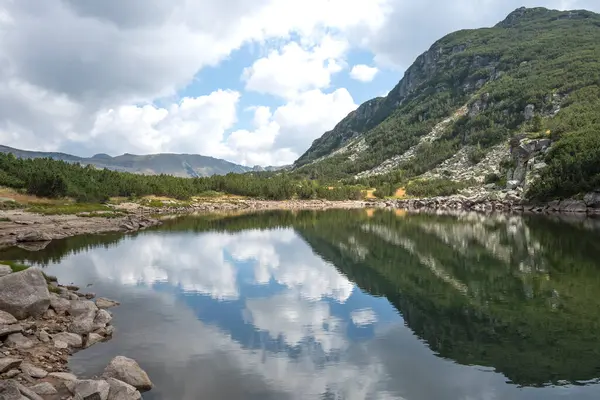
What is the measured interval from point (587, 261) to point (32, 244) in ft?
196

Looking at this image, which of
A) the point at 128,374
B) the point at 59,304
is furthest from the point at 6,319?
the point at 128,374

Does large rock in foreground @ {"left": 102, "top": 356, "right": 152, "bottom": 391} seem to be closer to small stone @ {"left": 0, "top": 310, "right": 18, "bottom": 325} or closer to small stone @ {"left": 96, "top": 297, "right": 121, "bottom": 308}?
small stone @ {"left": 0, "top": 310, "right": 18, "bottom": 325}

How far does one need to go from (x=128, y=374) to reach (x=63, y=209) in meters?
75.8

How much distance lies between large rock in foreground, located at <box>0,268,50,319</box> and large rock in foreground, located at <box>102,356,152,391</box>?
24.5 feet

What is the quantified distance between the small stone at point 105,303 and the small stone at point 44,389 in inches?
525

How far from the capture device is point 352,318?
2575cm

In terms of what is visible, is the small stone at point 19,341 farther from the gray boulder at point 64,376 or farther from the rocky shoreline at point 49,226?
the rocky shoreline at point 49,226

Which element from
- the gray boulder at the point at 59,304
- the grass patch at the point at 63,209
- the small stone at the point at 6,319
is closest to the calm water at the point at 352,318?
the gray boulder at the point at 59,304

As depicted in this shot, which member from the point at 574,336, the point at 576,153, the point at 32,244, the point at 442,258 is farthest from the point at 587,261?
the point at 576,153

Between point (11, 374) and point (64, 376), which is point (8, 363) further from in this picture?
point (64, 376)

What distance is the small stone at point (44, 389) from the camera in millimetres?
13680

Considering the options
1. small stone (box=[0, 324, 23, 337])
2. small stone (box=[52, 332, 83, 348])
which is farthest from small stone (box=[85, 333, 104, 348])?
small stone (box=[0, 324, 23, 337])

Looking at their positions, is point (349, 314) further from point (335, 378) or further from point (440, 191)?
point (440, 191)

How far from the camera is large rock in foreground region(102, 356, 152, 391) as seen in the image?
15773mm
